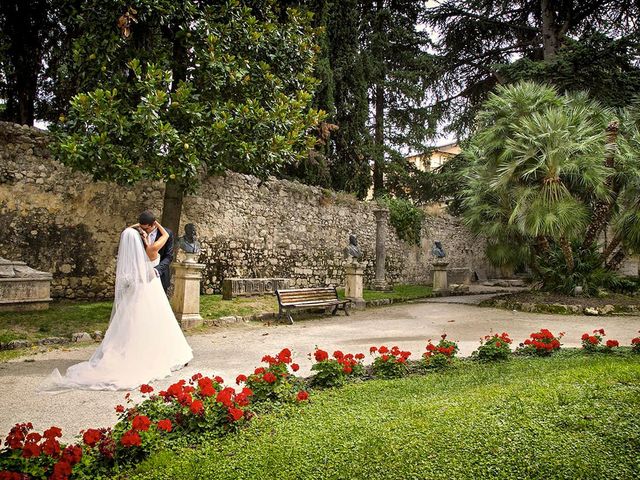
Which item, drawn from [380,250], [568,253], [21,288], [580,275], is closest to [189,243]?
[21,288]

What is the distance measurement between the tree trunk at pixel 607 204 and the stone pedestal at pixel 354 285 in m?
6.78

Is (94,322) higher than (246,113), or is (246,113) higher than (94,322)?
(246,113)

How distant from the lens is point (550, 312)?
10.9 metres

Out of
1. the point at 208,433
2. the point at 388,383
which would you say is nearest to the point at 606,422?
the point at 388,383

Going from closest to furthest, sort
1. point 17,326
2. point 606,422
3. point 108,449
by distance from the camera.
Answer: point 108,449 → point 606,422 → point 17,326

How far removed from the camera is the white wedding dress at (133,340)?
14.6 ft

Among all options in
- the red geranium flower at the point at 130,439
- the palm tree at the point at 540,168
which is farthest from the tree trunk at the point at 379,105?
the red geranium flower at the point at 130,439

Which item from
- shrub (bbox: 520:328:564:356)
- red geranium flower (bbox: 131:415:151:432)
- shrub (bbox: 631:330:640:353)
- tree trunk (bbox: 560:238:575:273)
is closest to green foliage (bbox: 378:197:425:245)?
tree trunk (bbox: 560:238:575:273)

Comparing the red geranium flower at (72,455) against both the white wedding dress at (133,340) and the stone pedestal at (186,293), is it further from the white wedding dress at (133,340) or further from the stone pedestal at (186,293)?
the stone pedestal at (186,293)

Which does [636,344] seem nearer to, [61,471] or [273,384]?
[273,384]

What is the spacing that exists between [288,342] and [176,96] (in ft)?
16.3

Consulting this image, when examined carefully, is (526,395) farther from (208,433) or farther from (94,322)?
(94,322)

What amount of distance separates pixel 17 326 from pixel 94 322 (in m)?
1.15

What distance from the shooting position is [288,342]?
22.8 feet
